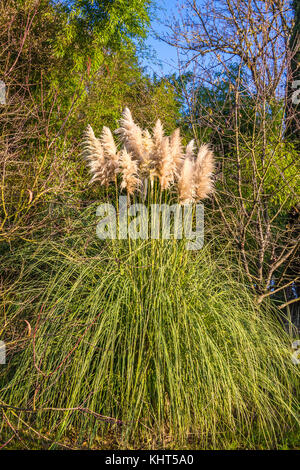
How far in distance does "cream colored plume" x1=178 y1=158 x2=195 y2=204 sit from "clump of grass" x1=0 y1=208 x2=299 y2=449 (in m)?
0.39

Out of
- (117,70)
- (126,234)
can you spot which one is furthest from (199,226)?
(117,70)

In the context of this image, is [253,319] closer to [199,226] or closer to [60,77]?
[199,226]

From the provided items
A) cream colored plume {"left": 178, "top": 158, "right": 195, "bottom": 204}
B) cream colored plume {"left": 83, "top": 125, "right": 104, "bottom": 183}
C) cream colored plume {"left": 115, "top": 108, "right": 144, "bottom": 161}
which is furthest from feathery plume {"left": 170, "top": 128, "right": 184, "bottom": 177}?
cream colored plume {"left": 83, "top": 125, "right": 104, "bottom": 183}

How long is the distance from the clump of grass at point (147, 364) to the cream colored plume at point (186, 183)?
1.29 feet

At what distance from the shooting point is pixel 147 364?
301cm

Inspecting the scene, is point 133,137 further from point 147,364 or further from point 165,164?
point 147,364

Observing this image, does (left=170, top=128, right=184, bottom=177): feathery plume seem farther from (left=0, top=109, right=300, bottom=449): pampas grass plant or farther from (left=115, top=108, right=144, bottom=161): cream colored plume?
(left=115, top=108, right=144, bottom=161): cream colored plume

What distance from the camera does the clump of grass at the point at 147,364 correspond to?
2.96 metres

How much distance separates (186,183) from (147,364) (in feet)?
4.46

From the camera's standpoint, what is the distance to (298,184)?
18.2 ft

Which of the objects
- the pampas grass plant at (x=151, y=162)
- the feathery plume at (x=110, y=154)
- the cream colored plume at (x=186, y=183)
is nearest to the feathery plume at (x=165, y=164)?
the pampas grass plant at (x=151, y=162)

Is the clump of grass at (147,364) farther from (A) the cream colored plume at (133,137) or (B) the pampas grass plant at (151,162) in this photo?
(A) the cream colored plume at (133,137)

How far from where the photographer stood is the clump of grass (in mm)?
2965

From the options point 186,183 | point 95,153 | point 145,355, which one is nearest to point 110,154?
point 95,153
